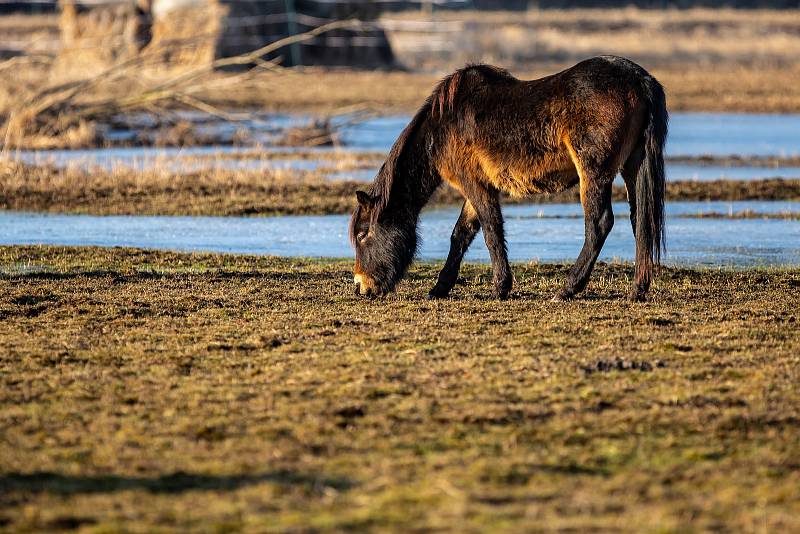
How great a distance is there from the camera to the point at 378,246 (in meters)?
9.66

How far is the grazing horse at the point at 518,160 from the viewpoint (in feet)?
30.1

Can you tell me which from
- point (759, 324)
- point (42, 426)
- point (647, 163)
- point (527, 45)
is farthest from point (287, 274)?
point (527, 45)

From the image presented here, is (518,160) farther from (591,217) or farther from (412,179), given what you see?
(412,179)

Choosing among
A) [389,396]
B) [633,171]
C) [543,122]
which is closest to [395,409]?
[389,396]

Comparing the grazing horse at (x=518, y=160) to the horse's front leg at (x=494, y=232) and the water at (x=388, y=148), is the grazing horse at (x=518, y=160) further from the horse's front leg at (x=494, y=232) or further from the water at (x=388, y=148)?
the water at (x=388, y=148)

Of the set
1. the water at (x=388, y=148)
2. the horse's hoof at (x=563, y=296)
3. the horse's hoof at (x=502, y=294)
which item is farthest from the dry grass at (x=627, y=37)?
the horse's hoof at (x=563, y=296)

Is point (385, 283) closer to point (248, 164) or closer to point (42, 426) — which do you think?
point (42, 426)

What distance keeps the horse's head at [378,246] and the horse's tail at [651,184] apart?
1.73 meters

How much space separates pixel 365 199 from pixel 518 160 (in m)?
1.20

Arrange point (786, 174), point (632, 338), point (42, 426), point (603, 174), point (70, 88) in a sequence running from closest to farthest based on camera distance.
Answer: point (42, 426)
point (632, 338)
point (603, 174)
point (786, 174)
point (70, 88)

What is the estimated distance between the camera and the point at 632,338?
8000 mm

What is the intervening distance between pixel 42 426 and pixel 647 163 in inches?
197

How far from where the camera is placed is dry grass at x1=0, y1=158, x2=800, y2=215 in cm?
1516

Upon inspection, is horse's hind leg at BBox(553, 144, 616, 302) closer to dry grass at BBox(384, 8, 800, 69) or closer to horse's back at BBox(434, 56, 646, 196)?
horse's back at BBox(434, 56, 646, 196)
